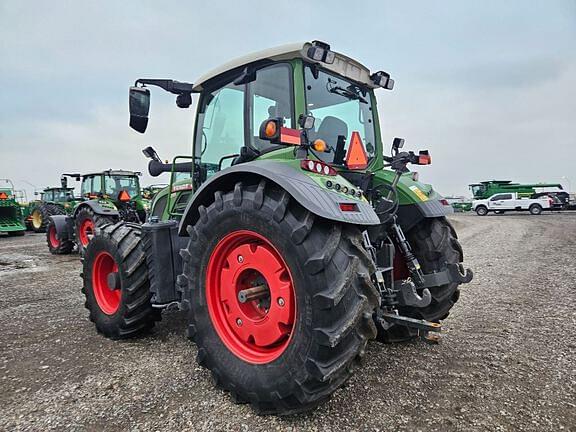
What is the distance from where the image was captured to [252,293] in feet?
7.87

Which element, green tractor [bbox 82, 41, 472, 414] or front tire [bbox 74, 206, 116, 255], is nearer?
green tractor [bbox 82, 41, 472, 414]

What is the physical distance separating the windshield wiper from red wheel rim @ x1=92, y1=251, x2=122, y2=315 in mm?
2531

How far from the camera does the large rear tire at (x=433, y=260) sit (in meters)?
3.21

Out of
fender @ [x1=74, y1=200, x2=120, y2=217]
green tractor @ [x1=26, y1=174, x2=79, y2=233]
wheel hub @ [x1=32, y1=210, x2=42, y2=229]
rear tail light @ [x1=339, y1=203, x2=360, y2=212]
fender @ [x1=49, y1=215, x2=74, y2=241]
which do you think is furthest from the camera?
wheel hub @ [x1=32, y1=210, x2=42, y2=229]

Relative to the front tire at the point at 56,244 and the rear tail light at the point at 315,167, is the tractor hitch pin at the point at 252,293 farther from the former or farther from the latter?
the front tire at the point at 56,244

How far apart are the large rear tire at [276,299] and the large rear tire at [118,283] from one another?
2.69 feet

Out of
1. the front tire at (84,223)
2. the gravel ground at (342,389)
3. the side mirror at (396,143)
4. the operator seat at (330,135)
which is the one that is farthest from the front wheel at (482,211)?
the operator seat at (330,135)

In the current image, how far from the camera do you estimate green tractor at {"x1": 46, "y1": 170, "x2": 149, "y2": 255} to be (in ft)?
31.9

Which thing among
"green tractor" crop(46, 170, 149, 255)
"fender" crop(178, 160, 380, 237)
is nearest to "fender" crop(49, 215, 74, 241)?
"green tractor" crop(46, 170, 149, 255)

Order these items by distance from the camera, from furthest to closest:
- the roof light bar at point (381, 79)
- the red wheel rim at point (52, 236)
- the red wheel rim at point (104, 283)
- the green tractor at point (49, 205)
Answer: the green tractor at point (49, 205) → the red wheel rim at point (52, 236) → the red wheel rim at point (104, 283) → the roof light bar at point (381, 79)

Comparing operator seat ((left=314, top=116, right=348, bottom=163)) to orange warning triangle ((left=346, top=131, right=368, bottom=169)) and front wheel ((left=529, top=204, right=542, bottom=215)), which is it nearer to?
orange warning triangle ((left=346, top=131, right=368, bottom=169))

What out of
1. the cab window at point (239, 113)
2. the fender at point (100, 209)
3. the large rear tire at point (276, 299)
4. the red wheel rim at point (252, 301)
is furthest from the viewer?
the fender at point (100, 209)

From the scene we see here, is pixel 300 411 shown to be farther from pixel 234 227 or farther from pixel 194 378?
pixel 234 227

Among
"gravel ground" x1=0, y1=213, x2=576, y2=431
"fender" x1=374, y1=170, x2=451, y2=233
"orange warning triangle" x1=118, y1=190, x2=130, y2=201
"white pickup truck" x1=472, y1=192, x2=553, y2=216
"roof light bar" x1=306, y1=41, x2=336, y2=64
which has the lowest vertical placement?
"white pickup truck" x1=472, y1=192, x2=553, y2=216
